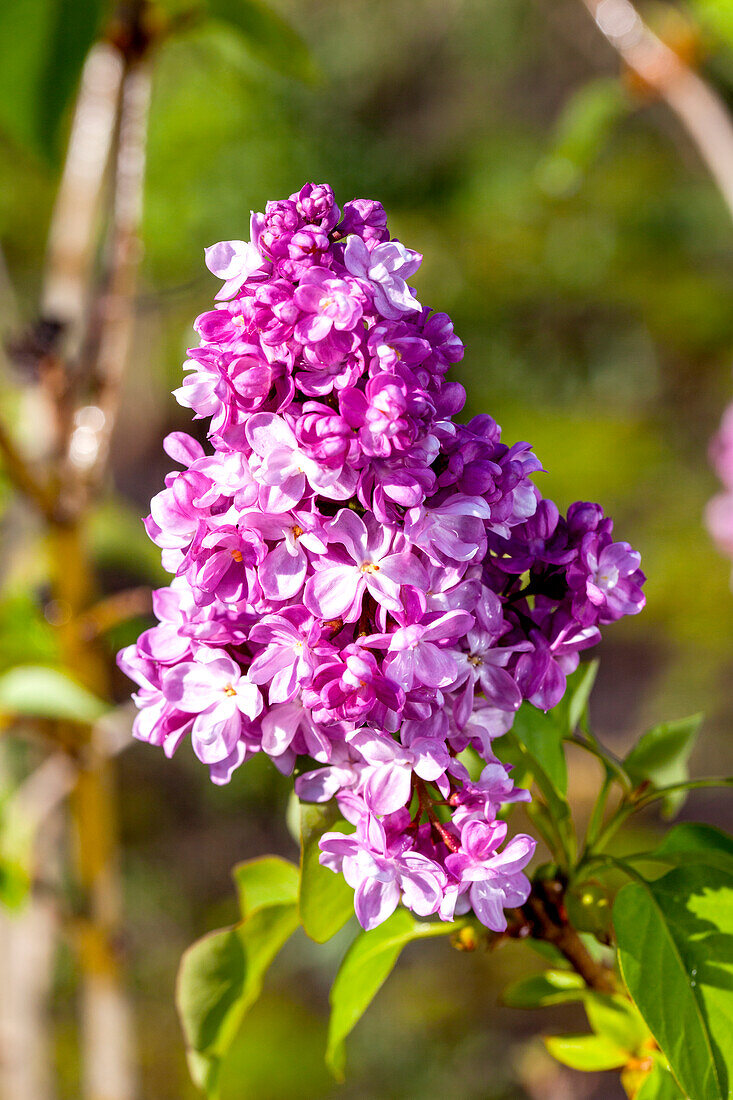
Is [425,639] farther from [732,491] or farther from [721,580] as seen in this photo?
[721,580]

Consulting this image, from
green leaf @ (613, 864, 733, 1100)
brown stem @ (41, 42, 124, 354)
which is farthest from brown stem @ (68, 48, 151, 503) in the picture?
green leaf @ (613, 864, 733, 1100)

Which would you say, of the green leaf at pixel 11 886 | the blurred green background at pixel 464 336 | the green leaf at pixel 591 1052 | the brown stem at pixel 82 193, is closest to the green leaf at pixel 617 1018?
the green leaf at pixel 591 1052

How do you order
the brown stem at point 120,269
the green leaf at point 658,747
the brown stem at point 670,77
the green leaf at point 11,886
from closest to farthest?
the green leaf at point 658,747 → the green leaf at point 11,886 → the brown stem at point 120,269 → the brown stem at point 670,77

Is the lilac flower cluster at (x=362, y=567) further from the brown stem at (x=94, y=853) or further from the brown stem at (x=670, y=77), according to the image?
the brown stem at (x=670, y=77)

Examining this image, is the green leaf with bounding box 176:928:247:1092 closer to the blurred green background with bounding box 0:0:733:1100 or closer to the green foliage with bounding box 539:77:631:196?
the green foliage with bounding box 539:77:631:196

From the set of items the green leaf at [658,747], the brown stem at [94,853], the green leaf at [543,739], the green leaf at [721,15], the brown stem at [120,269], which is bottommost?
the brown stem at [94,853]

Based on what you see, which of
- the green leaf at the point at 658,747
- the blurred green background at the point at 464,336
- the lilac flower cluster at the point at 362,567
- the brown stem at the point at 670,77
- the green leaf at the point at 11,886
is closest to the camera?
the lilac flower cluster at the point at 362,567

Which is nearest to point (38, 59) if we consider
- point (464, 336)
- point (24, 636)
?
point (24, 636)
